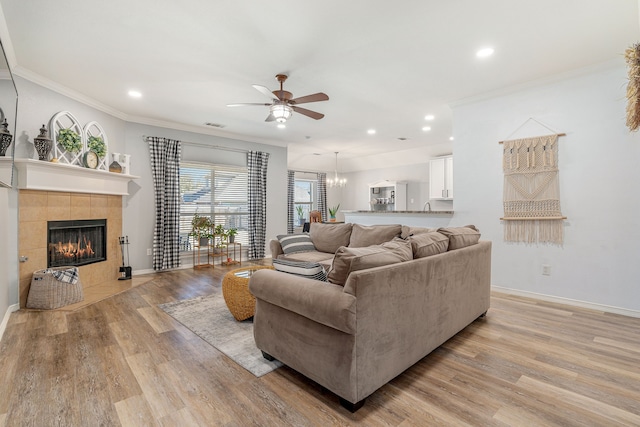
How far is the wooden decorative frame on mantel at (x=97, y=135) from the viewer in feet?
14.1

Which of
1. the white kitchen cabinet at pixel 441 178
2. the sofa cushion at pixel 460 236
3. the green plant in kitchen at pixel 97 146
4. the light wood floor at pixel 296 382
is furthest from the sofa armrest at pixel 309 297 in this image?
the white kitchen cabinet at pixel 441 178

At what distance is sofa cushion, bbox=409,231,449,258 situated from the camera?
2209 millimetres

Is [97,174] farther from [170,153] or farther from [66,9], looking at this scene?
[66,9]

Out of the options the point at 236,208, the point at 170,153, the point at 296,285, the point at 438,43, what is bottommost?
the point at 296,285

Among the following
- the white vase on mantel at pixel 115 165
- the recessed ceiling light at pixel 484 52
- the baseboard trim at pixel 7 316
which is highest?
the recessed ceiling light at pixel 484 52

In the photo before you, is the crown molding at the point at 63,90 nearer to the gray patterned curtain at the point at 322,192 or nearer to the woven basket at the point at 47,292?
the woven basket at the point at 47,292

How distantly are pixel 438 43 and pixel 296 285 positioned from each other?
2.60m

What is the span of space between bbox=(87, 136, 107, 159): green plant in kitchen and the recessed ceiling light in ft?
16.3

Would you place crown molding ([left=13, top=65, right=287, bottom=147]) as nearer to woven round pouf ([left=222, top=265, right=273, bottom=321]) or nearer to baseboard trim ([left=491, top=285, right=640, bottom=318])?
woven round pouf ([left=222, top=265, right=273, bottom=321])

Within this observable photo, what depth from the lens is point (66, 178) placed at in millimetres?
3879

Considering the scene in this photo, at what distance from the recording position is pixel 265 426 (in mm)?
1571

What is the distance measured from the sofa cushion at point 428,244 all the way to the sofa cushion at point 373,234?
111 centimetres

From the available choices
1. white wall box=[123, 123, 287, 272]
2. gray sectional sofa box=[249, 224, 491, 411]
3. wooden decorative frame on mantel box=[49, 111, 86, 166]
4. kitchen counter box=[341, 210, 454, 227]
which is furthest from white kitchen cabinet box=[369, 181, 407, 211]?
wooden decorative frame on mantel box=[49, 111, 86, 166]

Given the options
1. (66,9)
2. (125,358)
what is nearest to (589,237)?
(125,358)
